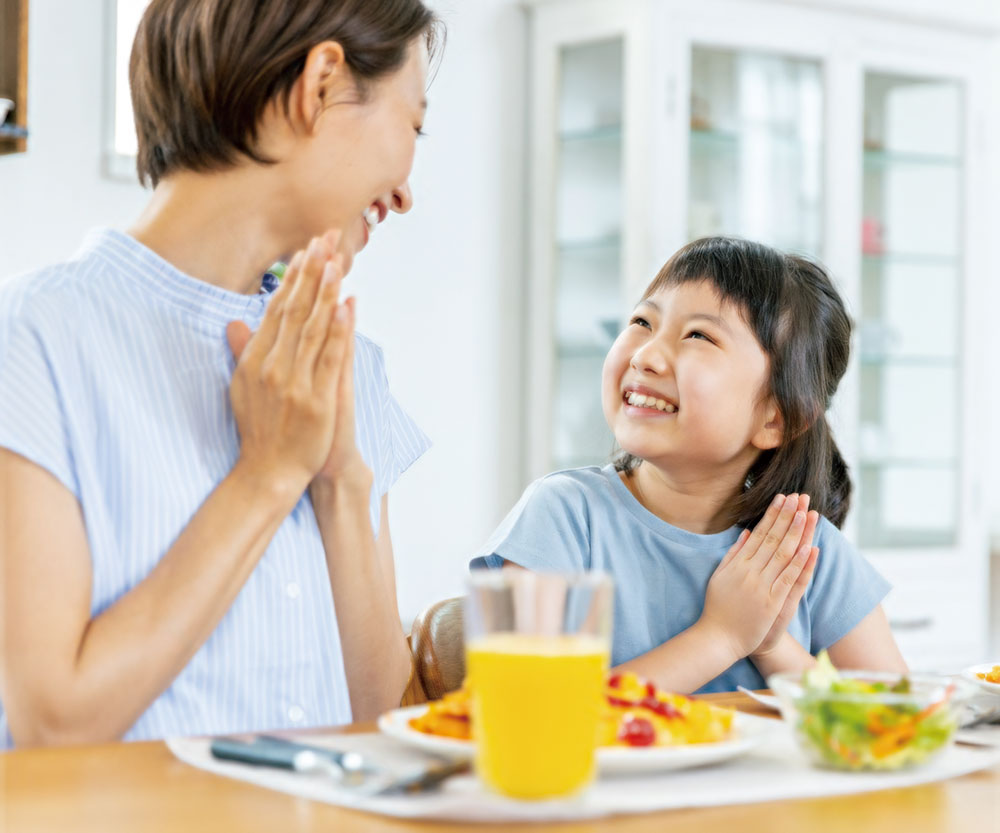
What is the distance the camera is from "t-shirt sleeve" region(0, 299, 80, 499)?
3.18 feet

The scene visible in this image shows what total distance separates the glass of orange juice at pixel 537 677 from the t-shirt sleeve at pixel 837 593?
937mm

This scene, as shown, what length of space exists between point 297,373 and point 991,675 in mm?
626

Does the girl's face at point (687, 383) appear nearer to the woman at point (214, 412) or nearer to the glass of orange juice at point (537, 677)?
the woman at point (214, 412)

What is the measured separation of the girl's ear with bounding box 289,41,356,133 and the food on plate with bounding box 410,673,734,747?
21.2 inches

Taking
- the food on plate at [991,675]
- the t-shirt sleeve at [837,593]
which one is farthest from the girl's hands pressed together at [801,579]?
the food on plate at [991,675]

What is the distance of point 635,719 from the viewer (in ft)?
2.70

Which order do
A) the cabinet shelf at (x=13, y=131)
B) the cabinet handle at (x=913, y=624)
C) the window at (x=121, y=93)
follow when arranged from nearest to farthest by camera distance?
1. the cabinet shelf at (x=13, y=131)
2. the window at (x=121, y=93)
3. the cabinet handle at (x=913, y=624)

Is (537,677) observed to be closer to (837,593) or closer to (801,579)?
(801,579)

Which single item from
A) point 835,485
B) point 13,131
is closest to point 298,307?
point 835,485

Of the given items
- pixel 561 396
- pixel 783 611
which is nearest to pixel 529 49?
pixel 561 396

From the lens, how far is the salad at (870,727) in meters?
0.83

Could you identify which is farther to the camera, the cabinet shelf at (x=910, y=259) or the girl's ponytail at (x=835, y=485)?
the cabinet shelf at (x=910, y=259)

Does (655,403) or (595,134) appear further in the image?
(595,134)

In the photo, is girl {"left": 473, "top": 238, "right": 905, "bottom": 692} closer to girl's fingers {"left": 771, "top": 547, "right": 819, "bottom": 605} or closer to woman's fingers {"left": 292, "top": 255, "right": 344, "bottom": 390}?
girl's fingers {"left": 771, "top": 547, "right": 819, "bottom": 605}
